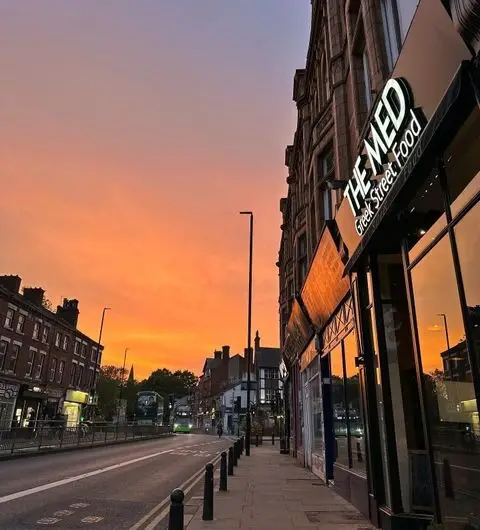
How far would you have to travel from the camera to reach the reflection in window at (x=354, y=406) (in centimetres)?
991

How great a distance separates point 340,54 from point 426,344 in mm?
10253

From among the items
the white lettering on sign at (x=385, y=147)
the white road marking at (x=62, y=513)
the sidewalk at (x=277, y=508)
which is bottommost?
the white road marking at (x=62, y=513)

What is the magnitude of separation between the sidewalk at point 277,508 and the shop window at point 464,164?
5.78m

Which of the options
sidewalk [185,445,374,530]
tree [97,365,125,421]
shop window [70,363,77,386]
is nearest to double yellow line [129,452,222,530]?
sidewalk [185,445,374,530]

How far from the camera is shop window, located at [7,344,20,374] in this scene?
37.3m

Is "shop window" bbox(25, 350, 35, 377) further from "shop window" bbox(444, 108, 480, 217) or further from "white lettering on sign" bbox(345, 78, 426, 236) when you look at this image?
"shop window" bbox(444, 108, 480, 217)

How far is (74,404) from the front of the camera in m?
50.6

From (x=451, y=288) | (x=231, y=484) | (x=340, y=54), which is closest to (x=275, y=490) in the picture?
(x=231, y=484)

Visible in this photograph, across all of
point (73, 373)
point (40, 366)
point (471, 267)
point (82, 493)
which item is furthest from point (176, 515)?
point (73, 373)

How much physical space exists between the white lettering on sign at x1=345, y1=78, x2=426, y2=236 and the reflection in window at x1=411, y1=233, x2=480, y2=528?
4.21 feet

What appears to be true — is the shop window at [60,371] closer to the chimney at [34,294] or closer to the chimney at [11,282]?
the chimney at [34,294]

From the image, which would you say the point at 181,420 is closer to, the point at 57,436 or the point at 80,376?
the point at 80,376

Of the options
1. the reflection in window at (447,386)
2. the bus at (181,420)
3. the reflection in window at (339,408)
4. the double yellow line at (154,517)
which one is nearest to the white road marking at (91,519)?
the double yellow line at (154,517)

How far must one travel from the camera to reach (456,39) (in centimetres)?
481
